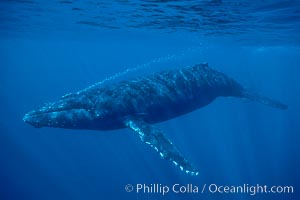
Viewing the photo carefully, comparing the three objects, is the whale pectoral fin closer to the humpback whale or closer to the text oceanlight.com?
the humpback whale

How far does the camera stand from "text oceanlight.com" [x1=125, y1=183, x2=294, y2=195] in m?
26.4

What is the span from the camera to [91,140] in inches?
1636

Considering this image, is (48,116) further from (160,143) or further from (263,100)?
(263,100)

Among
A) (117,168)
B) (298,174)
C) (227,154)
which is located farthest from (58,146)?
(298,174)

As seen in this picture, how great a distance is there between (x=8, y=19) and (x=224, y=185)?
2658cm

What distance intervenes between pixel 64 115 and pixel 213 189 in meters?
19.8

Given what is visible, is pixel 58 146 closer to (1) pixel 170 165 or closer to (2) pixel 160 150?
(1) pixel 170 165

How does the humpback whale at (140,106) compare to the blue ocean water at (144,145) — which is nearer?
the humpback whale at (140,106)

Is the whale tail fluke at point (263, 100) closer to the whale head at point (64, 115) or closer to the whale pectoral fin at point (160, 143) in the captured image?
the whale pectoral fin at point (160, 143)

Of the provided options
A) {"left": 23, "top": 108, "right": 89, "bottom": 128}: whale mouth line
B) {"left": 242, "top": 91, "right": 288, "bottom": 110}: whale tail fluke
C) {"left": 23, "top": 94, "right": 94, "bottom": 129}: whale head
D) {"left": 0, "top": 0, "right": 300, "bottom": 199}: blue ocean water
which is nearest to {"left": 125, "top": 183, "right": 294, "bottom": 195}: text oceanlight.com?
{"left": 0, "top": 0, "right": 300, "bottom": 199}: blue ocean water

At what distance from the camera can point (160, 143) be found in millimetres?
10438

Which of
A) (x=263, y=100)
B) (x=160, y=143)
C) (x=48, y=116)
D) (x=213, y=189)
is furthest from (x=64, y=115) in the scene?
(x=213, y=189)

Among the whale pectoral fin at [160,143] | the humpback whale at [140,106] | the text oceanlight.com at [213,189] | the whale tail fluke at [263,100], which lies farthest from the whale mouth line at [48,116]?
the text oceanlight.com at [213,189]

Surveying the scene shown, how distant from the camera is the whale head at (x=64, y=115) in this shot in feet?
34.4
